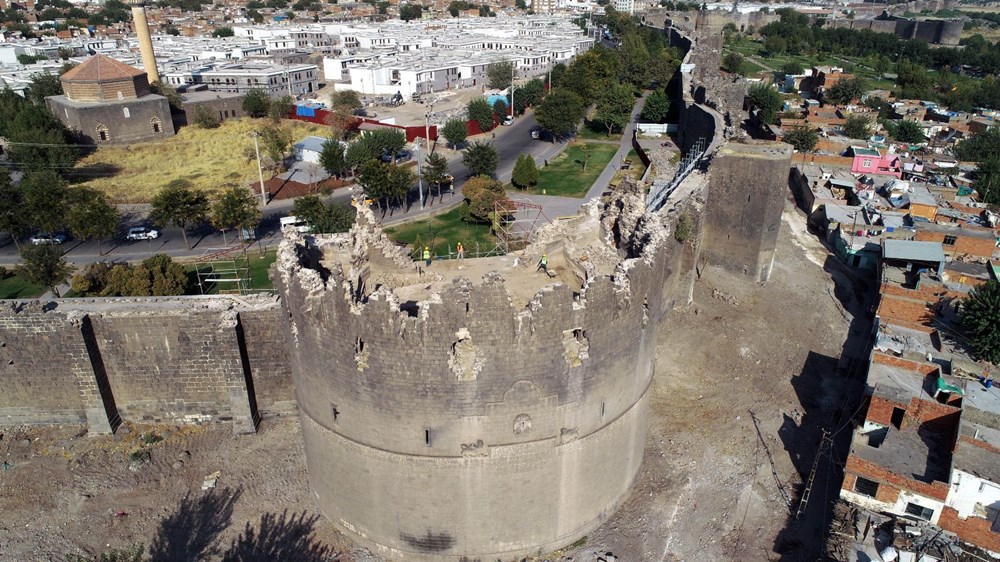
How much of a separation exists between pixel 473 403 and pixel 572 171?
116 feet

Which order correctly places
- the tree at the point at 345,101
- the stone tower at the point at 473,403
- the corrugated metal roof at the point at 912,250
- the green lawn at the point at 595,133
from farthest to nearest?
the tree at the point at 345,101, the green lawn at the point at 595,133, the corrugated metal roof at the point at 912,250, the stone tower at the point at 473,403

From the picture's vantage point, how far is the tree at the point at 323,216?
3016cm

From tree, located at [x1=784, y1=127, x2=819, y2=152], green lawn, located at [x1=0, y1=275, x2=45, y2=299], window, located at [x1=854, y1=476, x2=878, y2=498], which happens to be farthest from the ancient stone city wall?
tree, located at [x1=784, y1=127, x2=819, y2=152]

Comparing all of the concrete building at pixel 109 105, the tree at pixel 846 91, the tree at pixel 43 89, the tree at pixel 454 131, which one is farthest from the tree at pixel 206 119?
the tree at pixel 846 91

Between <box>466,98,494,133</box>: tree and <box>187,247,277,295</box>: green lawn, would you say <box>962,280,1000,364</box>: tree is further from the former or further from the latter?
<box>466,98,494,133</box>: tree

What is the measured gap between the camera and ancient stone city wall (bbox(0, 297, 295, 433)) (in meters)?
17.8

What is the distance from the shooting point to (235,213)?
31.8m

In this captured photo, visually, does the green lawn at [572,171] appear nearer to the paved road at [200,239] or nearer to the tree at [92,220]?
the paved road at [200,239]

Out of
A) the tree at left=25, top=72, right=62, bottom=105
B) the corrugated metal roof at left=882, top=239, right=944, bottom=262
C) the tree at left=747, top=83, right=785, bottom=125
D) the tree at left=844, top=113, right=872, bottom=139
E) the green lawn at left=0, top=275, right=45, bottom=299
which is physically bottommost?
the green lawn at left=0, top=275, right=45, bottom=299

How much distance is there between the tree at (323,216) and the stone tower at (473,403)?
15.1m

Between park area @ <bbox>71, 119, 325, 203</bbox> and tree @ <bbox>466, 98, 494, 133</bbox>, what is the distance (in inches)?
507

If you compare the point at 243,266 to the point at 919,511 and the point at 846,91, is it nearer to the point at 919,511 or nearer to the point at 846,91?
the point at 919,511

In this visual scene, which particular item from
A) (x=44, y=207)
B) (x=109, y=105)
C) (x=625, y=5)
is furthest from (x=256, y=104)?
(x=625, y=5)

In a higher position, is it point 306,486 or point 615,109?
point 615,109
